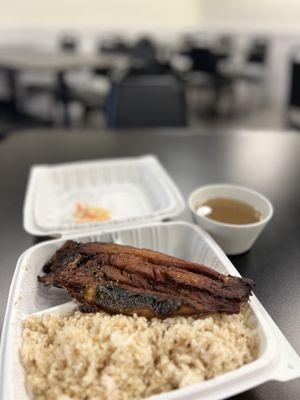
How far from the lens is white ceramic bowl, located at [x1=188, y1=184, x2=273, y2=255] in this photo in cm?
85

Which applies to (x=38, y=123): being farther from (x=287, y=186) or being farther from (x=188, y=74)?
(x=188, y=74)

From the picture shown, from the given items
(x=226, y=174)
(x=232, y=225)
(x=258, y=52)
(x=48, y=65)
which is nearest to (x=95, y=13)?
(x=48, y=65)

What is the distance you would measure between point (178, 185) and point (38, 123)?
166 centimetres

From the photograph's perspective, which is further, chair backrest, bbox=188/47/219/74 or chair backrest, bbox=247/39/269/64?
chair backrest, bbox=247/39/269/64

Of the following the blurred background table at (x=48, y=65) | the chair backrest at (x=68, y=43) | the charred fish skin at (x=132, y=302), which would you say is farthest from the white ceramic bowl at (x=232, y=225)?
the chair backrest at (x=68, y=43)

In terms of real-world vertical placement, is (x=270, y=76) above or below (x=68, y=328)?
below

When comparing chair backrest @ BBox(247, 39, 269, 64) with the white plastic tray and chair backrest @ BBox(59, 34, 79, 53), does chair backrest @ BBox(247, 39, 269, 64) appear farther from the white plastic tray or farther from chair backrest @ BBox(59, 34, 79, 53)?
→ the white plastic tray

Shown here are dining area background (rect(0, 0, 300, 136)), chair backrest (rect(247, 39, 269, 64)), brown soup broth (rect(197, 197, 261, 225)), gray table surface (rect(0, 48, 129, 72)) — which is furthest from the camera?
chair backrest (rect(247, 39, 269, 64))

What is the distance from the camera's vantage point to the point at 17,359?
22.2 inches

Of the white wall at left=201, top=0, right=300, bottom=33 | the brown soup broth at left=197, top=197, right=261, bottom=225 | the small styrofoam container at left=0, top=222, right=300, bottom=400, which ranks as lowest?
the small styrofoam container at left=0, top=222, right=300, bottom=400

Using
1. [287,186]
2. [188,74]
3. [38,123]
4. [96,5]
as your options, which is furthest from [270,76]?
[287,186]

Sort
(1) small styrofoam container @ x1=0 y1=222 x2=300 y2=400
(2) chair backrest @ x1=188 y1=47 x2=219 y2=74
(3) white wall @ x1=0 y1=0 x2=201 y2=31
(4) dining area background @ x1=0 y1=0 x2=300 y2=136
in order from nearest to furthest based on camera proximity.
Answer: (1) small styrofoam container @ x1=0 y1=222 x2=300 y2=400, (4) dining area background @ x1=0 y1=0 x2=300 y2=136, (3) white wall @ x1=0 y1=0 x2=201 y2=31, (2) chair backrest @ x1=188 y1=47 x2=219 y2=74

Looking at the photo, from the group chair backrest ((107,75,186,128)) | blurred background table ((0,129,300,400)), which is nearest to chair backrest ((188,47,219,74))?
chair backrest ((107,75,186,128))

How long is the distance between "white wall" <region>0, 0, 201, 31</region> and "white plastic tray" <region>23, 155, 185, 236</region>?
2.90 m
